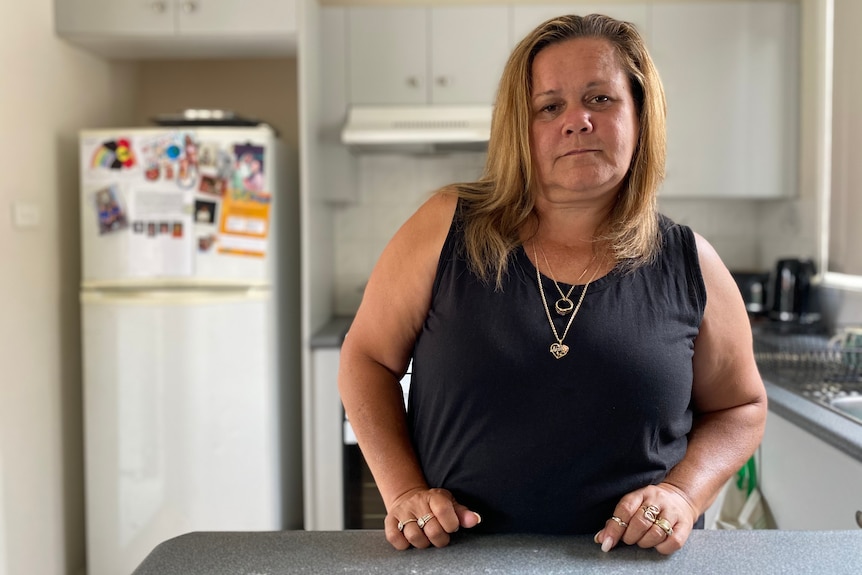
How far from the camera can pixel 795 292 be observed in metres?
2.76

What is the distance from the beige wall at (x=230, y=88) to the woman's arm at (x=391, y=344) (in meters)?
2.27

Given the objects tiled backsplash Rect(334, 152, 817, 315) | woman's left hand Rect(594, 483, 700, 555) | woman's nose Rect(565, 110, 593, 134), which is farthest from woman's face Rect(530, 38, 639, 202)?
tiled backsplash Rect(334, 152, 817, 315)

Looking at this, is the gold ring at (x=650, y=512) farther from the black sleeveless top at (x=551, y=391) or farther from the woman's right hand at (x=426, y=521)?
the woman's right hand at (x=426, y=521)

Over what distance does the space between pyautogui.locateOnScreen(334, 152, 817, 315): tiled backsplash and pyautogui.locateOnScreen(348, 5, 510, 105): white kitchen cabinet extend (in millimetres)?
355

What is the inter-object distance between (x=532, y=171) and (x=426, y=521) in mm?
458

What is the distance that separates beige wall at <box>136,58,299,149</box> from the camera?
321 cm

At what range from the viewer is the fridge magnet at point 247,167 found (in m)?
2.54

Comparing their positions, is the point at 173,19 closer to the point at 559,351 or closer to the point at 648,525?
the point at 559,351

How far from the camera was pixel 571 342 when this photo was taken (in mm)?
967

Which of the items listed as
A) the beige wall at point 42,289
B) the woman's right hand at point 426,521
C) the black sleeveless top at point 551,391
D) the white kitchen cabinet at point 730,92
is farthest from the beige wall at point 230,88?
the woman's right hand at point 426,521

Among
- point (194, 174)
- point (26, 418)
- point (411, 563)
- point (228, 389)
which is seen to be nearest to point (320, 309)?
point (228, 389)

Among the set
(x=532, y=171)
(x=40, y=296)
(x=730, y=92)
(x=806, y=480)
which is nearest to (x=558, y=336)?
(x=532, y=171)

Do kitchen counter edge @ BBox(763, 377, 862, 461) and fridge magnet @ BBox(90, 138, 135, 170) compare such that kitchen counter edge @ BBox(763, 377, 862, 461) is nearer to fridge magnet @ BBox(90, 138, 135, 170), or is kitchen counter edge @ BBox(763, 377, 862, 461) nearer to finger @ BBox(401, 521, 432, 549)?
finger @ BBox(401, 521, 432, 549)

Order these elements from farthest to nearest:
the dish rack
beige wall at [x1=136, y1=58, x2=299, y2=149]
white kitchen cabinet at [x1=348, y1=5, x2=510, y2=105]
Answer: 1. beige wall at [x1=136, y1=58, x2=299, y2=149]
2. white kitchen cabinet at [x1=348, y1=5, x2=510, y2=105]
3. the dish rack
